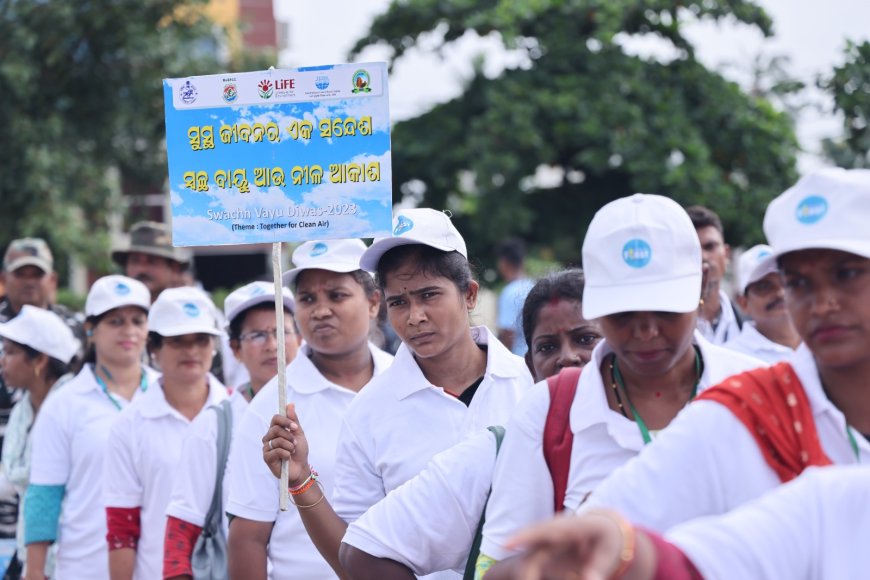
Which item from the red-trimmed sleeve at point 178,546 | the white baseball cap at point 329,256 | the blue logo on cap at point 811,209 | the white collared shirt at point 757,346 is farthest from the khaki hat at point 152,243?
the blue logo on cap at point 811,209

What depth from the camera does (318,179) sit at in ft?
13.2

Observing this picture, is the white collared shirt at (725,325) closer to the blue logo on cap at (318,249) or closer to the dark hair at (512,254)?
the blue logo on cap at (318,249)

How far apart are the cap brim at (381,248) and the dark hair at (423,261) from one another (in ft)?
0.06

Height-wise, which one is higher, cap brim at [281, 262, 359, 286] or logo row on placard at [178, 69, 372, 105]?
logo row on placard at [178, 69, 372, 105]

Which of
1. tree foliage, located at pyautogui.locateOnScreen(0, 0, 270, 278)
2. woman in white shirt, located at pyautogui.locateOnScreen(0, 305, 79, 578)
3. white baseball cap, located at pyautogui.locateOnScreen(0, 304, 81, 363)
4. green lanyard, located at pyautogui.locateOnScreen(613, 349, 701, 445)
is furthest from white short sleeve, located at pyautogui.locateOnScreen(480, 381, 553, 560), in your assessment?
tree foliage, located at pyautogui.locateOnScreen(0, 0, 270, 278)

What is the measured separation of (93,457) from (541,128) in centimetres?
856

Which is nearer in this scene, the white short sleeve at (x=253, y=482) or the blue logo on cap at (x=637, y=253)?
the blue logo on cap at (x=637, y=253)

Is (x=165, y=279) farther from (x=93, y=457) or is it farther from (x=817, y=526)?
(x=817, y=526)

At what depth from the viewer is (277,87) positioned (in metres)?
4.02

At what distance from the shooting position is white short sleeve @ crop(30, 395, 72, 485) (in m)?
5.88

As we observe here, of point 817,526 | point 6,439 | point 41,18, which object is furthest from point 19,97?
point 817,526

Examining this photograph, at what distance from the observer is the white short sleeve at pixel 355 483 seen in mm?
3793

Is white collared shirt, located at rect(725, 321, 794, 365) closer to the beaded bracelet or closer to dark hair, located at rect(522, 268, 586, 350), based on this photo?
dark hair, located at rect(522, 268, 586, 350)

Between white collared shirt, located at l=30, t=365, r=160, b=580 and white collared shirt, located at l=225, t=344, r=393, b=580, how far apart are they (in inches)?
56.7
